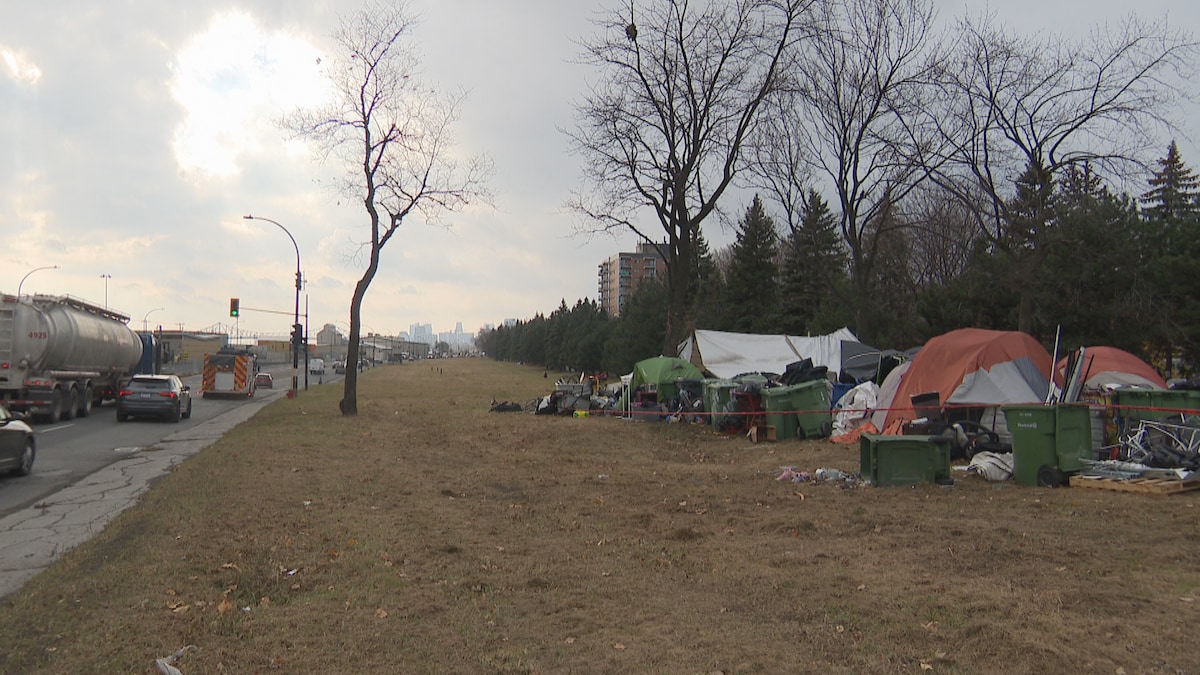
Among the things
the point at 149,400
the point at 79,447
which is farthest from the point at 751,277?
the point at 79,447

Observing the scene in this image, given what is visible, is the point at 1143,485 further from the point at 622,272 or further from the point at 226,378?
the point at 622,272

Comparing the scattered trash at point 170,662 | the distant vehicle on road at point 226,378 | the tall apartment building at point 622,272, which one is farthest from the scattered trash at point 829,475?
the tall apartment building at point 622,272

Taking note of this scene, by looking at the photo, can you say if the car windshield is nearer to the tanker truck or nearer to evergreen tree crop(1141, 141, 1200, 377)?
the tanker truck

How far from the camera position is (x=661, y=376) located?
2412 centimetres

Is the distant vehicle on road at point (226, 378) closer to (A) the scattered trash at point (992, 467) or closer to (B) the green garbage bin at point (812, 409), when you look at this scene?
(B) the green garbage bin at point (812, 409)

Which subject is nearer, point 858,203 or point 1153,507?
point 1153,507

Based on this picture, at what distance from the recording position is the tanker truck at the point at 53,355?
2278cm

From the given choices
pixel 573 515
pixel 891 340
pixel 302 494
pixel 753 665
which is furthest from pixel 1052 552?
pixel 891 340

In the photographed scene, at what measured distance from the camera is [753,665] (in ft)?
15.5

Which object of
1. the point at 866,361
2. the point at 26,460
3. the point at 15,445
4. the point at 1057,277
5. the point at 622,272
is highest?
the point at 622,272

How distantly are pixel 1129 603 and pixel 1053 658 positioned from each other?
4.82ft

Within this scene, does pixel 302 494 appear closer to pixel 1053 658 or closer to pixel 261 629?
pixel 261 629

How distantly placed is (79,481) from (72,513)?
3.28 m

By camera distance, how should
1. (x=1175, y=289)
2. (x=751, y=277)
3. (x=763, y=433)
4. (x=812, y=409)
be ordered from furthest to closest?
(x=751, y=277) → (x=1175, y=289) → (x=763, y=433) → (x=812, y=409)
